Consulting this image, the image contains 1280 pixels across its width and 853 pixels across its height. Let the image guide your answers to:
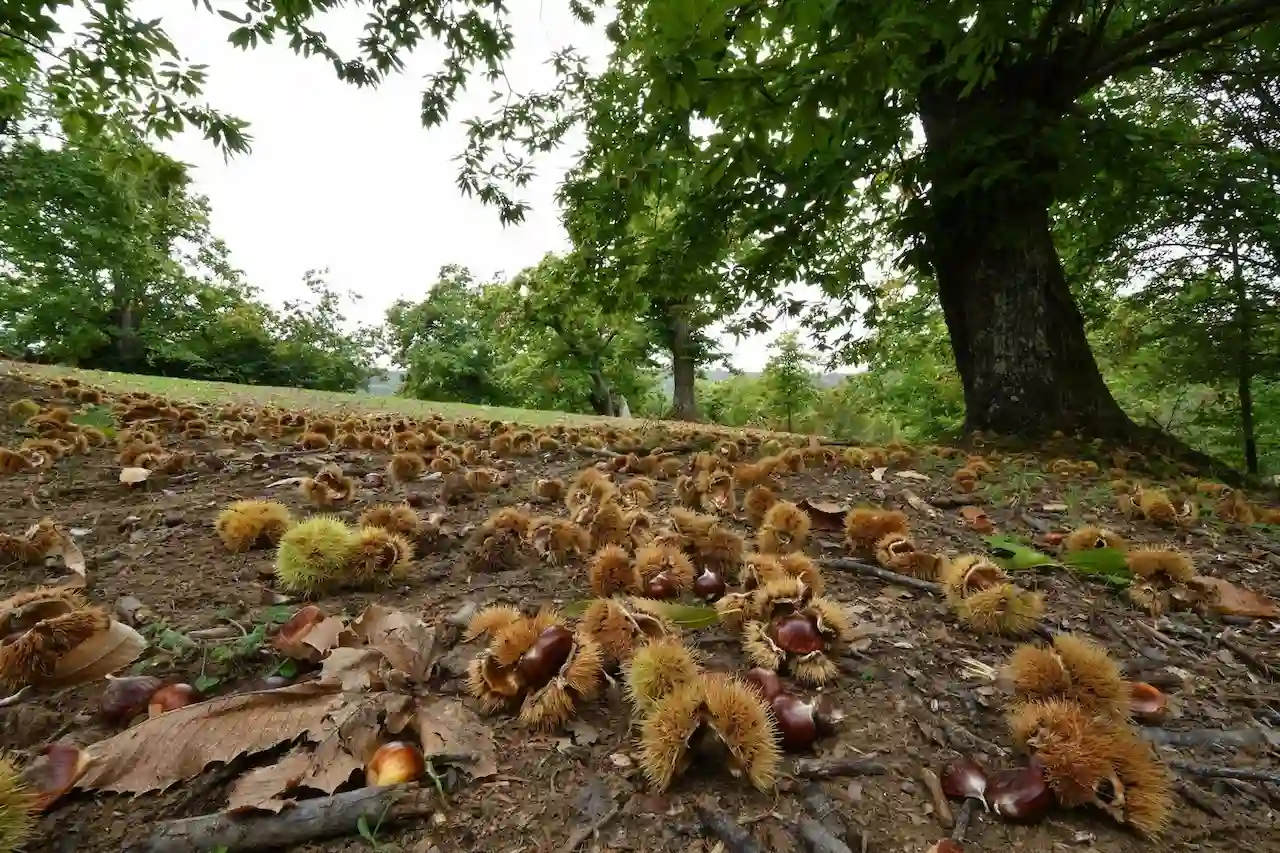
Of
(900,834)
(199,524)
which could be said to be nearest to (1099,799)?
(900,834)

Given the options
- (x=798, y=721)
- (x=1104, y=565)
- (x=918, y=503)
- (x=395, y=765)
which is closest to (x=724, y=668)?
(x=798, y=721)

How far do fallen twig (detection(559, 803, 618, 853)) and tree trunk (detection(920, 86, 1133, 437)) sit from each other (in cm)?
530

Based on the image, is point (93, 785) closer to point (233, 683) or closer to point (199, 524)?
point (233, 683)

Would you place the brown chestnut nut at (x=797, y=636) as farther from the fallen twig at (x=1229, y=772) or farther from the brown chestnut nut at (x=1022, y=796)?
the fallen twig at (x=1229, y=772)

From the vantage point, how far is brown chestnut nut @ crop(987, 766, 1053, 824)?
93 centimetres

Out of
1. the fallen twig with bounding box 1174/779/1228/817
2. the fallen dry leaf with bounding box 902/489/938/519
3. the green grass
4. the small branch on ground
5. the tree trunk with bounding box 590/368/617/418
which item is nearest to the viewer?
the fallen twig with bounding box 1174/779/1228/817

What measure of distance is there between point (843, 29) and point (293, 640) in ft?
8.84

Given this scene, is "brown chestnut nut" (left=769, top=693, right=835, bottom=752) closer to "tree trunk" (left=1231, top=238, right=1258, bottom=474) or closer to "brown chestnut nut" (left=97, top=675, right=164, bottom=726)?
"brown chestnut nut" (left=97, top=675, right=164, bottom=726)

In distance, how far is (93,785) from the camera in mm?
942

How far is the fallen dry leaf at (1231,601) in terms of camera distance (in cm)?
175

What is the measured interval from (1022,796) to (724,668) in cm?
54

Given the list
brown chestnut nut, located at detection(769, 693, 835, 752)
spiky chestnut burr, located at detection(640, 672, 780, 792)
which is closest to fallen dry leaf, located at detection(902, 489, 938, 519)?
brown chestnut nut, located at detection(769, 693, 835, 752)

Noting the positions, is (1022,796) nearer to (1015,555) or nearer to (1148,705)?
(1148,705)

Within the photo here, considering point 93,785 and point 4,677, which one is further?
point 4,677
